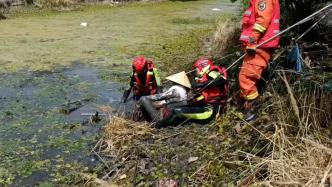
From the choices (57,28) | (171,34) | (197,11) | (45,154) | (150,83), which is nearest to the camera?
(45,154)

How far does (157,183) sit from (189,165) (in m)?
0.40

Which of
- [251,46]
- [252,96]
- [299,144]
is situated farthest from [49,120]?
[299,144]

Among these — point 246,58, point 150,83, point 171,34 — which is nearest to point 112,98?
point 150,83

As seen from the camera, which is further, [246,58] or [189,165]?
[246,58]

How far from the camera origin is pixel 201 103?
5.54m

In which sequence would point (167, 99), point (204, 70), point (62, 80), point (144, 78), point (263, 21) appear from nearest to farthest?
point (263, 21) < point (204, 70) < point (167, 99) < point (144, 78) < point (62, 80)

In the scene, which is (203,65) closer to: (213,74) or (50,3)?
(213,74)

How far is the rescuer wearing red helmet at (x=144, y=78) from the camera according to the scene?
6.00 m

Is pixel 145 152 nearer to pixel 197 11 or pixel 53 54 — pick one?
pixel 53 54

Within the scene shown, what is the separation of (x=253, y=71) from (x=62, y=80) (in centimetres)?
410

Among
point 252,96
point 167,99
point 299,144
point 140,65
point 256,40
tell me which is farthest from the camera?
point 140,65

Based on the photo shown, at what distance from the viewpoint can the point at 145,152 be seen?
15.7 ft

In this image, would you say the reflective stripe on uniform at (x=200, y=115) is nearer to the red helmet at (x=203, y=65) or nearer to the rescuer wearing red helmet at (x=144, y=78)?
the red helmet at (x=203, y=65)

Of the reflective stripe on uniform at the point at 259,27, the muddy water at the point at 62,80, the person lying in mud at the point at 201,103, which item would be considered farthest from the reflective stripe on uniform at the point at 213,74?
the muddy water at the point at 62,80
